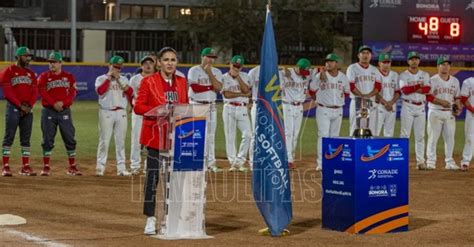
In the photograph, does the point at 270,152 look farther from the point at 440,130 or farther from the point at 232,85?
the point at 440,130

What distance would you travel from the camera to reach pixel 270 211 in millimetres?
10953

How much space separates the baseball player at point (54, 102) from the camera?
55.7ft

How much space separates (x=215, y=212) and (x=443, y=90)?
8.34 m

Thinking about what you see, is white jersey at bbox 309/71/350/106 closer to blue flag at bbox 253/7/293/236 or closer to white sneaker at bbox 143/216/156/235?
blue flag at bbox 253/7/293/236

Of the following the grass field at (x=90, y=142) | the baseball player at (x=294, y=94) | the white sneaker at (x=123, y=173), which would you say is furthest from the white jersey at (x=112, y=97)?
the baseball player at (x=294, y=94)

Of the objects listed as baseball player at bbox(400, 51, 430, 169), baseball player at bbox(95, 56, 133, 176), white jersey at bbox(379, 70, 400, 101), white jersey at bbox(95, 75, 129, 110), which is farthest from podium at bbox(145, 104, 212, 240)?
baseball player at bbox(400, 51, 430, 169)

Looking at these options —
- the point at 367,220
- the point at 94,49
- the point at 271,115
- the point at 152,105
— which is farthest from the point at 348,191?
the point at 94,49

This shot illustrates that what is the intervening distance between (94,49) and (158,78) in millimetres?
41265

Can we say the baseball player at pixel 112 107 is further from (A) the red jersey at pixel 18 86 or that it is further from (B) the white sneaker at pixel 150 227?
(B) the white sneaker at pixel 150 227

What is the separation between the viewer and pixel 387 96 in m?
19.9

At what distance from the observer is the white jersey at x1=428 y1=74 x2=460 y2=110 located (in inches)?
781

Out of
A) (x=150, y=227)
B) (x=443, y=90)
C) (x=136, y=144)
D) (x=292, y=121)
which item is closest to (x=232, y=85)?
(x=292, y=121)

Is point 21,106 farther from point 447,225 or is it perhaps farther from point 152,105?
point 447,225

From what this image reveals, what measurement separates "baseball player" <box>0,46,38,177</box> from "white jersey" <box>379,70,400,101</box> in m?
6.88
